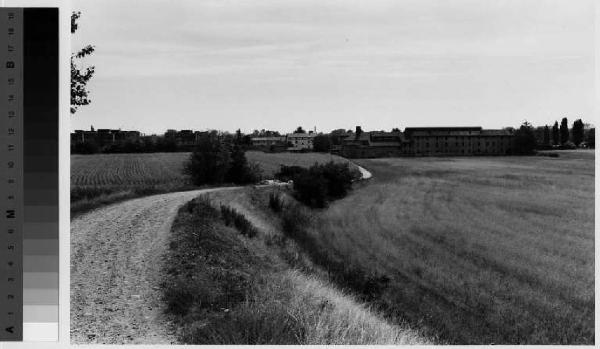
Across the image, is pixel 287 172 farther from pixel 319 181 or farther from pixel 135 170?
pixel 135 170

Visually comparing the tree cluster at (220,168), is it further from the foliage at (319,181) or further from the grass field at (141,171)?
the foliage at (319,181)

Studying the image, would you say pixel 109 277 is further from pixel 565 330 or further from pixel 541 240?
pixel 541 240

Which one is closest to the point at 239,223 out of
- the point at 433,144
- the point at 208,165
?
the point at 208,165

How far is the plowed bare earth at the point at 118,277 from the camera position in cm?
904

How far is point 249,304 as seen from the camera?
10.1 m

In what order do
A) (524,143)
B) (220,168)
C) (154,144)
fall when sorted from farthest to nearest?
(524,143)
(220,168)
(154,144)

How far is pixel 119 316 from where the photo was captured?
9508 millimetres

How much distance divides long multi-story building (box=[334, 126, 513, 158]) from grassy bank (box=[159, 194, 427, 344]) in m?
28.0

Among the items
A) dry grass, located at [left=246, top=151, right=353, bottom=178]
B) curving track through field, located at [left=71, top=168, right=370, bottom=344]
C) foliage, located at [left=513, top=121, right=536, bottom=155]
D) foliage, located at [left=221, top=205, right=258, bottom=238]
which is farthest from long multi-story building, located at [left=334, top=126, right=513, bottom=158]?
curving track through field, located at [left=71, top=168, right=370, bottom=344]

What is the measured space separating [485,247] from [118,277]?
16.6 m

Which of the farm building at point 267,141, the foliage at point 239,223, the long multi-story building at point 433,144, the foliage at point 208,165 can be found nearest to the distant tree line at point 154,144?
the farm building at point 267,141

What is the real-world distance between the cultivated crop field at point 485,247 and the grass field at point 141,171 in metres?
5.02

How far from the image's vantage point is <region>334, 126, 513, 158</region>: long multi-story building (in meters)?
44.5

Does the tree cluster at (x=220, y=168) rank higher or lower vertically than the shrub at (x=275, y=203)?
higher
